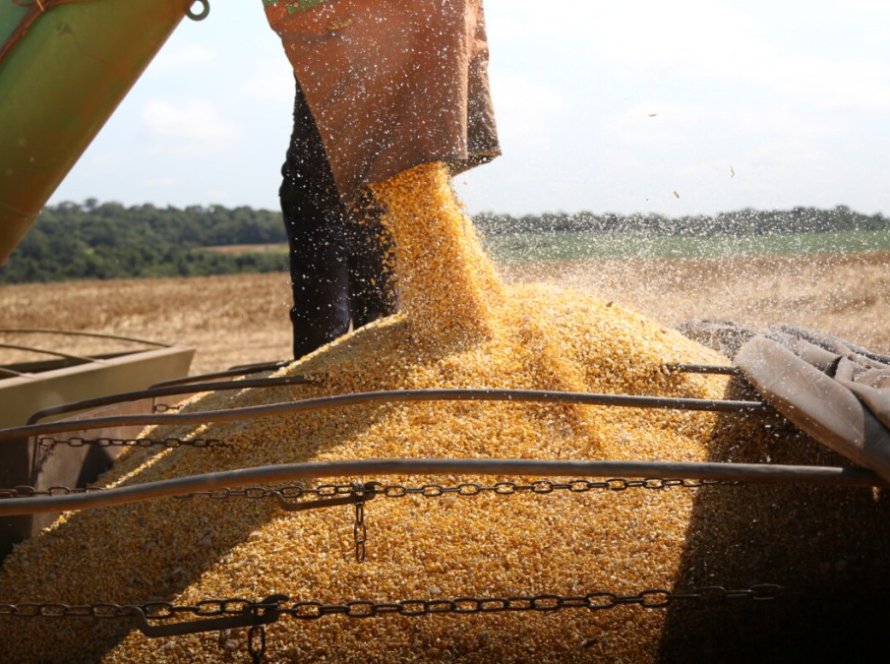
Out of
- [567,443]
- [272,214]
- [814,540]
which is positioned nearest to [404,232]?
[567,443]

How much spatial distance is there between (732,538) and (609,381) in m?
0.84

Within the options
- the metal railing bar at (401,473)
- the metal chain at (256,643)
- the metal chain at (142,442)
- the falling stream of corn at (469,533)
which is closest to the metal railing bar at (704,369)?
the falling stream of corn at (469,533)

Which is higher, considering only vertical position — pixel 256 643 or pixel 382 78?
pixel 382 78

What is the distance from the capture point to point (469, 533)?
104 inches

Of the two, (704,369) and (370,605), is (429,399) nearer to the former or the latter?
(370,605)

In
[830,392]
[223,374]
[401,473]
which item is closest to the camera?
[401,473]

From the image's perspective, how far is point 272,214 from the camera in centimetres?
3553

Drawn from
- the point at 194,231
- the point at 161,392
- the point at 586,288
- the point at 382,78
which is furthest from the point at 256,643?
the point at 194,231

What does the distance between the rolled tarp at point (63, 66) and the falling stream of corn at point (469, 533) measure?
3.14 ft

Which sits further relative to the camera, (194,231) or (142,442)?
(194,231)

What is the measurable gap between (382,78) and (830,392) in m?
1.72

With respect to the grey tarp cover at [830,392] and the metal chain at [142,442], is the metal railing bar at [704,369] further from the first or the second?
the metal chain at [142,442]

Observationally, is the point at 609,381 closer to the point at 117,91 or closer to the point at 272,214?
the point at 117,91

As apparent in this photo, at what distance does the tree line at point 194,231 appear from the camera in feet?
19.1
